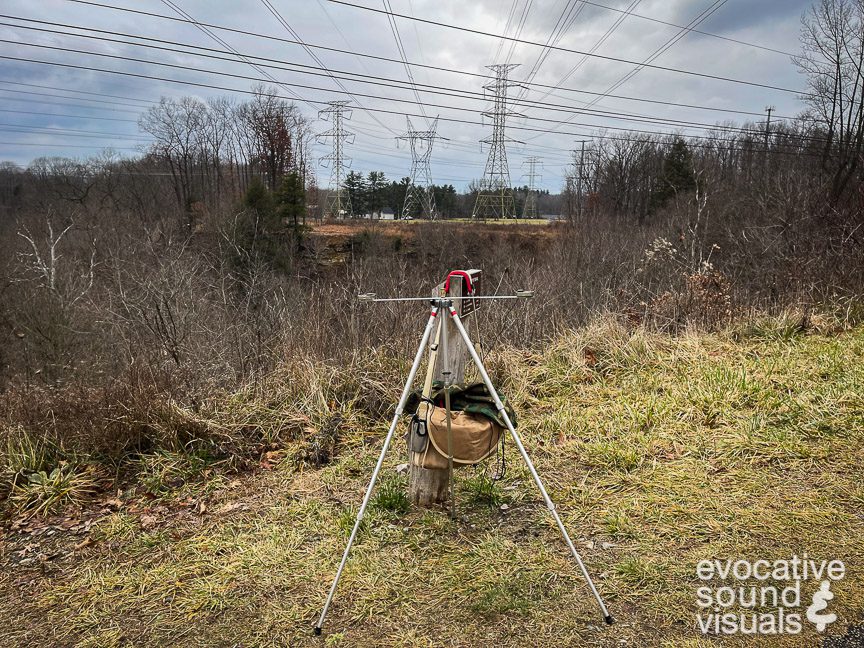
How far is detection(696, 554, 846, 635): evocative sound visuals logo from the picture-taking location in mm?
2352

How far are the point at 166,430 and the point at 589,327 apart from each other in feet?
16.0

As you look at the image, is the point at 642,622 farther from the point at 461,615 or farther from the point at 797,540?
the point at 797,540

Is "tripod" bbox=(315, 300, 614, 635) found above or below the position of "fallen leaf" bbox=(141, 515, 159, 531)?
above

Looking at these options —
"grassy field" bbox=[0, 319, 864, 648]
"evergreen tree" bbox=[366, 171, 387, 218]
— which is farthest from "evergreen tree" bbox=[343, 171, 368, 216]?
"grassy field" bbox=[0, 319, 864, 648]

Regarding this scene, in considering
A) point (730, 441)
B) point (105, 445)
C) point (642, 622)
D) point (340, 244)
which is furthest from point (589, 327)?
point (340, 244)

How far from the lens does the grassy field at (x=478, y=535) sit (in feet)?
8.19

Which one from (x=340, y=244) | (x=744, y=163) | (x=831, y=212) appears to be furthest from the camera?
(x=340, y=244)

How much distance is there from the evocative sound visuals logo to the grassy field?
0.17 feet

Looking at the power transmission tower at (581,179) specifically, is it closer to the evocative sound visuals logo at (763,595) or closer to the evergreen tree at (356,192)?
the evergreen tree at (356,192)

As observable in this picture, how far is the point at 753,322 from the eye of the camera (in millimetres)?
7016

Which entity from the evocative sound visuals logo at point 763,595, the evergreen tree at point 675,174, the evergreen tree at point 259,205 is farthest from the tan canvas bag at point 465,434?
the evergreen tree at point 675,174

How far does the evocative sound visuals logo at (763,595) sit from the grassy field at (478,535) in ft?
0.17

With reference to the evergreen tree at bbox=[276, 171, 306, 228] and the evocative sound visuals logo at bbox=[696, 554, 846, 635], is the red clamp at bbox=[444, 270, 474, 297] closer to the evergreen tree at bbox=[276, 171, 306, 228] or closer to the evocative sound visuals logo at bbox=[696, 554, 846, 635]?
the evocative sound visuals logo at bbox=[696, 554, 846, 635]

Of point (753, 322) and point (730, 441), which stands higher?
point (753, 322)
